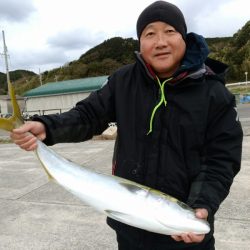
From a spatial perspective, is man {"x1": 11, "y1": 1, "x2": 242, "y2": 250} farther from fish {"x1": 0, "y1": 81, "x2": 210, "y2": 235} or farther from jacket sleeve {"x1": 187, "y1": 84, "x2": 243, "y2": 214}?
fish {"x1": 0, "y1": 81, "x2": 210, "y2": 235}

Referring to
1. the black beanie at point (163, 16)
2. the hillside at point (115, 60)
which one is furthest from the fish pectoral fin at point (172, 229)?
the hillside at point (115, 60)

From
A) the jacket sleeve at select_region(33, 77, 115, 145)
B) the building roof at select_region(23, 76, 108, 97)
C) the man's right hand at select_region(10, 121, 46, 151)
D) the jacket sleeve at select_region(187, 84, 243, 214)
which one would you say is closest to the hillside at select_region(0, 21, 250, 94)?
the building roof at select_region(23, 76, 108, 97)

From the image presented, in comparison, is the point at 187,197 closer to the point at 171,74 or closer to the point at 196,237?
the point at 196,237

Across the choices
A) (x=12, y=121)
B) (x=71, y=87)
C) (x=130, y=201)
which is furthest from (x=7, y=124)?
(x=71, y=87)

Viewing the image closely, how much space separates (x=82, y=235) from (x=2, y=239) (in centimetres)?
86

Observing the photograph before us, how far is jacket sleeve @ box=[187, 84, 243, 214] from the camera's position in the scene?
2.12 m

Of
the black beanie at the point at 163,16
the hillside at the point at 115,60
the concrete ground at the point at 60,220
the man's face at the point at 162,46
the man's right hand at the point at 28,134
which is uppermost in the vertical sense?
the hillside at the point at 115,60

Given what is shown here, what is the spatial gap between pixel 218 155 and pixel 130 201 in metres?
0.53

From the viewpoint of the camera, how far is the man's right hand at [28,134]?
6.91 feet

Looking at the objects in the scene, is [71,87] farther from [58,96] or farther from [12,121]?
[12,121]

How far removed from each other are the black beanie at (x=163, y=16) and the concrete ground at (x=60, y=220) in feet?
7.88

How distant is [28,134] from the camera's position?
215 cm

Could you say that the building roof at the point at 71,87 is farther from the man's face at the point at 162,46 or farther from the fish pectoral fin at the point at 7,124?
the fish pectoral fin at the point at 7,124

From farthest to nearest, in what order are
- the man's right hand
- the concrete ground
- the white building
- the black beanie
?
the white building < the concrete ground < the black beanie < the man's right hand
